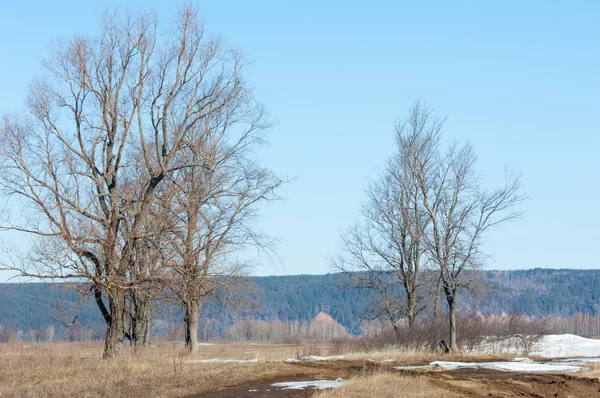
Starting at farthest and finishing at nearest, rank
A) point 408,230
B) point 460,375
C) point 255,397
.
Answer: point 408,230
point 460,375
point 255,397

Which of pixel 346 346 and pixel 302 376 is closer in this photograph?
pixel 302 376

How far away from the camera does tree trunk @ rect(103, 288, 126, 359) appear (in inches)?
885

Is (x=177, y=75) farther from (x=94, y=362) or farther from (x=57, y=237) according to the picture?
(x=94, y=362)

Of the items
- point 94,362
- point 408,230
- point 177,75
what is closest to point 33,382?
point 94,362

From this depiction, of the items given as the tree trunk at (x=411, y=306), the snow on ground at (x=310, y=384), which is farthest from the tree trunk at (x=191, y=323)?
the snow on ground at (x=310, y=384)

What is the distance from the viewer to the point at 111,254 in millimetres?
21672

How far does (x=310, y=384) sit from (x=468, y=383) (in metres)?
3.81

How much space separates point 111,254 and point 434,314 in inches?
718

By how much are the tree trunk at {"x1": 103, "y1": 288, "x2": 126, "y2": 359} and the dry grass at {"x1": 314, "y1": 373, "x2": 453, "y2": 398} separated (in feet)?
30.9

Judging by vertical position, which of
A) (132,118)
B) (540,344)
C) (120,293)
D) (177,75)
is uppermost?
(177,75)

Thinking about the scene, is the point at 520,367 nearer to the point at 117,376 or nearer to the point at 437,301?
the point at 117,376

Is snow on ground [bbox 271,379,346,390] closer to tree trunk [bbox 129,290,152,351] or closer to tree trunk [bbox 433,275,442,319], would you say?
tree trunk [bbox 433,275,442,319]

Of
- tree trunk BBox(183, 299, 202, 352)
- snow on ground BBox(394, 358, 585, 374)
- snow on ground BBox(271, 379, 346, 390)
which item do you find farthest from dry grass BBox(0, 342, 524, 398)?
tree trunk BBox(183, 299, 202, 352)

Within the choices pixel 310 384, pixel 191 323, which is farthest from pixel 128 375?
pixel 191 323
